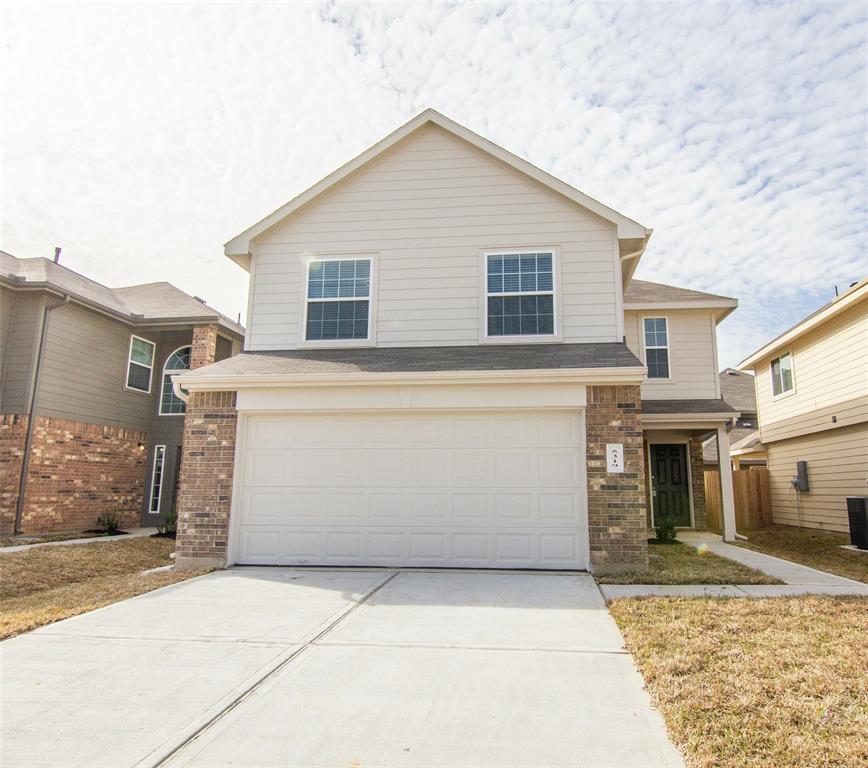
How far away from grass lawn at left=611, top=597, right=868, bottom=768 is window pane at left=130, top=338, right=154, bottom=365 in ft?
47.2

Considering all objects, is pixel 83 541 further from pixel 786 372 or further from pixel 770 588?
pixel 786 372

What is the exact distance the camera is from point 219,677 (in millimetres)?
4453

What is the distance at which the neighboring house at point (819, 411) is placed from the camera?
13062mm

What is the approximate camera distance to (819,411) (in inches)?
580

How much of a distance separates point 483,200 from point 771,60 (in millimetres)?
4576

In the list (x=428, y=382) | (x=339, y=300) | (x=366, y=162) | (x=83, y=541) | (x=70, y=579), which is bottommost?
(x=70, y=579)

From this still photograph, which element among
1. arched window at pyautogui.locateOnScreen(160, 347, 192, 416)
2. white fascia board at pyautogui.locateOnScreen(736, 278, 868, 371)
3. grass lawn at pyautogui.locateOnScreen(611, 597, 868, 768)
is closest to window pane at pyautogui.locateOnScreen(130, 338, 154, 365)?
arched window at pyautogui.locateOnScreen(160, 347, 192, 416)

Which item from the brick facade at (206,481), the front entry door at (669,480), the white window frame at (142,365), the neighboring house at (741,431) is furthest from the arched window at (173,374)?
the neighboring house at (741,431)

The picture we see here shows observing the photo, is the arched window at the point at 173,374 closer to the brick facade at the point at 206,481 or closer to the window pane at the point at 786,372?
the brick facade at the point at 206,481

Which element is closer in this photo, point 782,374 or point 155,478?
point 155,478

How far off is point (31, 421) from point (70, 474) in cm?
159

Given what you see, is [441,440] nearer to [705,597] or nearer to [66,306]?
[705,597]

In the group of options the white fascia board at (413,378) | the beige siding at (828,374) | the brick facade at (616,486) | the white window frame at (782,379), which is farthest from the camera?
the white window frame at (782,379)

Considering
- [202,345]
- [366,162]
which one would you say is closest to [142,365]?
[202,345]
